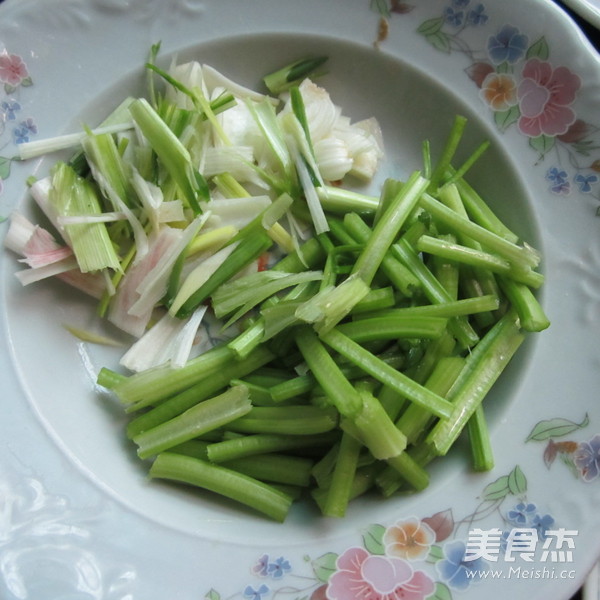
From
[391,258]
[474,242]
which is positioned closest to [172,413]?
[391,258]

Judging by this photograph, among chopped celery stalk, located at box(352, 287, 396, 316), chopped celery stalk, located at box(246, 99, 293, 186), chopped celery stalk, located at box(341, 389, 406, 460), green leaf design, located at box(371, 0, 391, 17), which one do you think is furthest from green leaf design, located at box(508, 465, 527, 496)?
green leaf design, located at box(371, 0, 391, 17)

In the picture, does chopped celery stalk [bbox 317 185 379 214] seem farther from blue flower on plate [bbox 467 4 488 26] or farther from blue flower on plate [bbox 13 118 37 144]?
blue flower on plate [bbox 13 118 37 144]

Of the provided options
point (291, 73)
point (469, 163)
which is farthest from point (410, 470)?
point (291, 73)

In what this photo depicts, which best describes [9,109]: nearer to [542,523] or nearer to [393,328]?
[393,328]

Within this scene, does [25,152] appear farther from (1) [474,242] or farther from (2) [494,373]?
(2) [494,373]

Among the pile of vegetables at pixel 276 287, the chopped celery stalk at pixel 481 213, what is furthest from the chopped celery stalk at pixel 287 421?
the chopped celery stalk at pixel 481 213

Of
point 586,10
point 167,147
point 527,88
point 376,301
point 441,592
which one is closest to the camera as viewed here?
point 441,592
